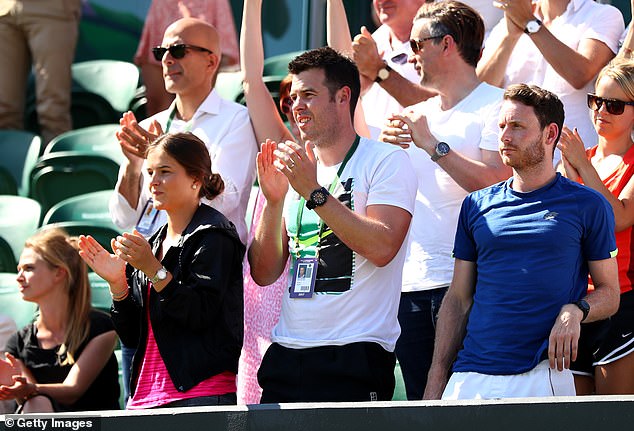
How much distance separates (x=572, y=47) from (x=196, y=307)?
2026mm

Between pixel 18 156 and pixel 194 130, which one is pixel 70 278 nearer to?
pixel 194 130

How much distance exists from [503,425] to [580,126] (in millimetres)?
2098

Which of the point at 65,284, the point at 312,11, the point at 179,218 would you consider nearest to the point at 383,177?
the point at 179,218

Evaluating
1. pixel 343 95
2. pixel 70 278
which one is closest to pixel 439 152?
pixel 343 95

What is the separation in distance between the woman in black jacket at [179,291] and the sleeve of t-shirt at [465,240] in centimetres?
77

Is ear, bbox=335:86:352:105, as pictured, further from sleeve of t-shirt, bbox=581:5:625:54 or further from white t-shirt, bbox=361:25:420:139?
sleeve of t-shirt, bbox=581:5:625:54

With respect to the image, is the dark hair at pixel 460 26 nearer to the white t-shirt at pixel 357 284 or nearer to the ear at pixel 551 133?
the white t-shirt at pixel 357 284

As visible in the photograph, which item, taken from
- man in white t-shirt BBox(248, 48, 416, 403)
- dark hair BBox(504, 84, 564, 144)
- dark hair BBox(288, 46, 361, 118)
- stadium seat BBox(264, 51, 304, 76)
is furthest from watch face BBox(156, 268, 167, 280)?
stadium seat BBox(264, 51, 304, 76)

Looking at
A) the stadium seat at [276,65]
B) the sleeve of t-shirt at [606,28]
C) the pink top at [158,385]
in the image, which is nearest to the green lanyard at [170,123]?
the pink top at [158,385]

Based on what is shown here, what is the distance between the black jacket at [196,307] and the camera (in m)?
4.04

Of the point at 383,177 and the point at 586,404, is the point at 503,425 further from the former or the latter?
the point at 383,177

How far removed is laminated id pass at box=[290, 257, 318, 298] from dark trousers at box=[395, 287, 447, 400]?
0.52 metres

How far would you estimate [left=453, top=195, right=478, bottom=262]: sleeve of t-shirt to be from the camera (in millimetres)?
3938

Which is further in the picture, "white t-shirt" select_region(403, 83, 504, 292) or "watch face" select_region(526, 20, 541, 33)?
"watch face" select_region(526, 20, 541, 33)
